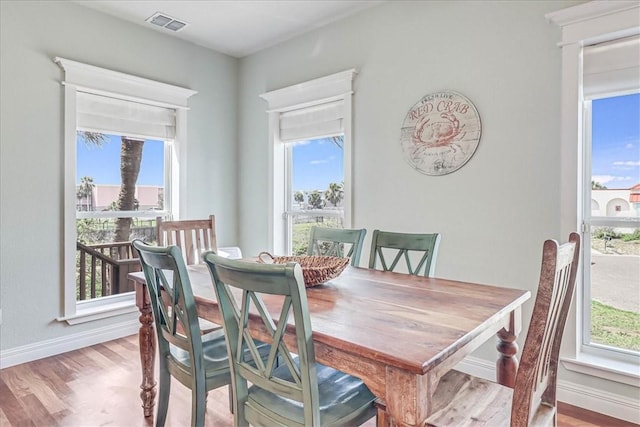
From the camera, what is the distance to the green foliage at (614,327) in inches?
85.0

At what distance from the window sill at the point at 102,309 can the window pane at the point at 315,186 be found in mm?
1595

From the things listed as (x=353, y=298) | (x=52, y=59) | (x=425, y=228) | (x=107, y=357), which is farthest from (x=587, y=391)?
(x=52, y=59)

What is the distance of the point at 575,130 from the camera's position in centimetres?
219

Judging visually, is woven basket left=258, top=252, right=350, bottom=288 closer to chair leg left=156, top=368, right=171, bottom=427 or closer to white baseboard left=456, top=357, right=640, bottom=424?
chair leg left=156, top=368, right=171, bottom=427

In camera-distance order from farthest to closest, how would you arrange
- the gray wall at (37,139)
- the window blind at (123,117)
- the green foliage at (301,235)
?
the green foliage at (301,235), the window blind at (123,117), the gray wall at (37,139)

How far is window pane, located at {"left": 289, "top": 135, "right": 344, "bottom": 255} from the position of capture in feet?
11.4

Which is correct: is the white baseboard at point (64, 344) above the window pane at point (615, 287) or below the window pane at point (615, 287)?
below

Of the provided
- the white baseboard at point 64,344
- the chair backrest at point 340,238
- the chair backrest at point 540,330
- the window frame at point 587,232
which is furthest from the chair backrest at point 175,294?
the window frame at point 587,232

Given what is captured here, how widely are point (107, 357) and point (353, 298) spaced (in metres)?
2.28

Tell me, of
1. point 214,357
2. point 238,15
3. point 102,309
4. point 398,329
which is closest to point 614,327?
point 398,329

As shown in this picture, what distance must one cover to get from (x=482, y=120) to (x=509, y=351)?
1.51 m

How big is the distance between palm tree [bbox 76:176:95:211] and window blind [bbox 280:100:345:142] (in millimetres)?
1750

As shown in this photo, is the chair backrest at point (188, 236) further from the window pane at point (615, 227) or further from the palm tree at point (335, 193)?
the window pane at point (615, 227)

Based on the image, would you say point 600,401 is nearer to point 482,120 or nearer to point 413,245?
point 413,245
